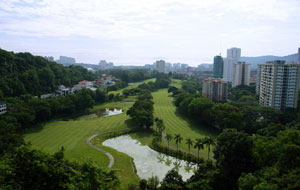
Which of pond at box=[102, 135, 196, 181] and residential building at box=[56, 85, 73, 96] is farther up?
residential building at box=[56, 85, 73, 96]

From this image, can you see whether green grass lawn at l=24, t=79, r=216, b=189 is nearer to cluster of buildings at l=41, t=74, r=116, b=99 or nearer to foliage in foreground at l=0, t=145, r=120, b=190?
foliage in foreground at l=0, t=145, r=120, b=190

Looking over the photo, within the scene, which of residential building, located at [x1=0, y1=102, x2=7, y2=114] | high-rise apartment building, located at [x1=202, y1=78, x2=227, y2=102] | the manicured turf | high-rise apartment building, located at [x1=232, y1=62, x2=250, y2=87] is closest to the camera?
the manicured turf

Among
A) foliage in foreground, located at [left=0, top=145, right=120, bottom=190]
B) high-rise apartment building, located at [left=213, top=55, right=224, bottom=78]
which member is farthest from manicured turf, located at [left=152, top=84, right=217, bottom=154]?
high-rise apartment building, located at [left=213, top=55, right=224, bottom=78]

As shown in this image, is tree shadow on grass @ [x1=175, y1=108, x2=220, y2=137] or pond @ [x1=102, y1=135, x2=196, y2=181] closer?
pond @ [x1=102, y1=135, x2=196, y2=181]

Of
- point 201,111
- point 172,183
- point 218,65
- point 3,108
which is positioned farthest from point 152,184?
point 218,65

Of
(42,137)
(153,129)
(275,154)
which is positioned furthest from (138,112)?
(275,154)

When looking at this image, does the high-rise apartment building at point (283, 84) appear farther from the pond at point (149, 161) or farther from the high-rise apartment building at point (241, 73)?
the high-rise apartment building at point (241, 73)

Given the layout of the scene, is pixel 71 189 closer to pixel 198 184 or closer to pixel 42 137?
pixel 198 184
